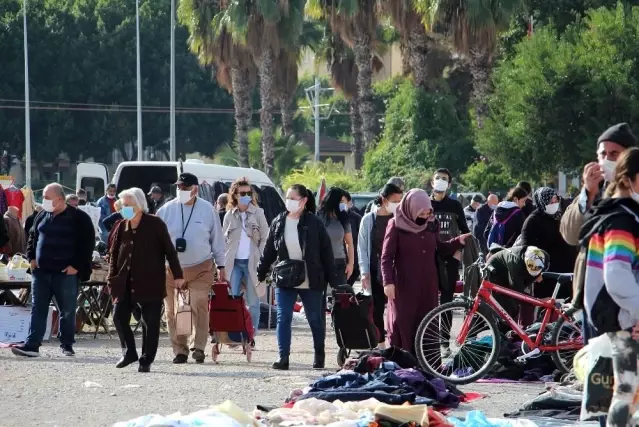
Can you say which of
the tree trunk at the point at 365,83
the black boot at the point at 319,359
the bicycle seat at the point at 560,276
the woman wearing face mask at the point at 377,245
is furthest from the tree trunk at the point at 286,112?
the bicycle seat at the point at 560,276

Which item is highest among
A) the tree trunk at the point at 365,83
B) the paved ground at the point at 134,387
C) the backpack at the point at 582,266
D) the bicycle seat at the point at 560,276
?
the tree trunk at the point at 365,83

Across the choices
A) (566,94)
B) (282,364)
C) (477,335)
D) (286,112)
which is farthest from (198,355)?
(286,112)

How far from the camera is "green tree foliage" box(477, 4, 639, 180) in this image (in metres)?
35.9

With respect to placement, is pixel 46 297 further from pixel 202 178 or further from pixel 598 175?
pixel 202 178

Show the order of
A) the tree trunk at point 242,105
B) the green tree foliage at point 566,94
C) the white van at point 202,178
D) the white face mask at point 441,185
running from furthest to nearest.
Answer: the tree trunk at point 242,105, the green tree foliage at point 566,94, the white van at point 202,178, the white face mask at point 441,185

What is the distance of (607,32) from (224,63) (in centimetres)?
1585

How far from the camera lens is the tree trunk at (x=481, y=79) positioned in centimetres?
4081

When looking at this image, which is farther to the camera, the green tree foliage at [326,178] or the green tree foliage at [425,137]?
the green tree foliage at [326,178]

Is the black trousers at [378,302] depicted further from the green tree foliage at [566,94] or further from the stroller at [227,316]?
the green tree foliage at [566,94]

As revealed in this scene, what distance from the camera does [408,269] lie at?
12195 mm

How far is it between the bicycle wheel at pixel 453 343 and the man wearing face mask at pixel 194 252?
252 cm

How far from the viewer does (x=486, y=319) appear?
11.9m

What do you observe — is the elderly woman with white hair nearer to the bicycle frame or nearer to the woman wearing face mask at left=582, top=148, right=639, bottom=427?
the bicycle frame

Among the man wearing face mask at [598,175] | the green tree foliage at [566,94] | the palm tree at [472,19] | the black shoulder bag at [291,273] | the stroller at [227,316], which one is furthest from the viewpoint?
the palm tree at [472,19]
